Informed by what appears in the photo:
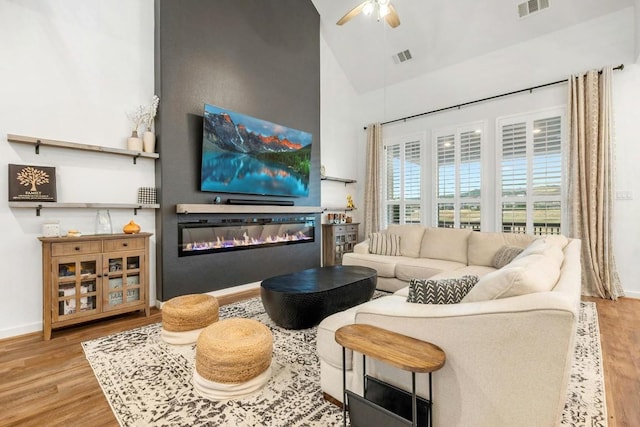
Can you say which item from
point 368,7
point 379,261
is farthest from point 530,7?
point 379,261

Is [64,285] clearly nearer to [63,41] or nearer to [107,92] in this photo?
[107,92]

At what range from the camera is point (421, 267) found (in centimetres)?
370

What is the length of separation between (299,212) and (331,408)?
11.3ft

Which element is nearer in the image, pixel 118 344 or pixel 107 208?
pixel 118 344

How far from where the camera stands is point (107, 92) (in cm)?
326

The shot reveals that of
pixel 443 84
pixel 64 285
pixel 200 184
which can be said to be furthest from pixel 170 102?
pixel 443 84

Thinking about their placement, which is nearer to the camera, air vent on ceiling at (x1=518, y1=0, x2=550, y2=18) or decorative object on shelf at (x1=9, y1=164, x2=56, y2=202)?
decorative object on shelf at (x1=9, y1=164, x2=56, y2=202)

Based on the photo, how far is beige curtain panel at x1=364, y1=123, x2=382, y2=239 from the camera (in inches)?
241

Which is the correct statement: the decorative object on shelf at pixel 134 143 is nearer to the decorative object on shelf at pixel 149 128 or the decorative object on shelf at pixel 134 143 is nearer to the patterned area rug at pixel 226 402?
the decorative object on shelf at pixel 149 128

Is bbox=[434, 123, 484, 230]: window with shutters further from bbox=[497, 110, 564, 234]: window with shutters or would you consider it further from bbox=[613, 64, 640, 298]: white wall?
bbox=[613, 64, 640, 298]: white wall

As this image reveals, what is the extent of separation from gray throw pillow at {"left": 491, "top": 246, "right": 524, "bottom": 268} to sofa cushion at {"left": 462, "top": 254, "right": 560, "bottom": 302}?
7.12ft

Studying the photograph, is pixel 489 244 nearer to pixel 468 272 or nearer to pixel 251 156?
pixel 468 272

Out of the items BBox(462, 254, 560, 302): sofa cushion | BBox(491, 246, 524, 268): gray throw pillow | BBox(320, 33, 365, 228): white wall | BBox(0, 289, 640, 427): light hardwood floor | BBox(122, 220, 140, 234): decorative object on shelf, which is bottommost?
BBox(0, 289, 640, 427): light hardwood floor

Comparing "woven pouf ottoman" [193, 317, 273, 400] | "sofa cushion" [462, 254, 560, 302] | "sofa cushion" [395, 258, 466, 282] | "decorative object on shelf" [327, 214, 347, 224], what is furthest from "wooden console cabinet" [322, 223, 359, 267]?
"sofa cushion" [462, 254, 560, 302]
